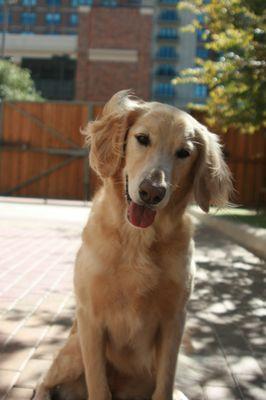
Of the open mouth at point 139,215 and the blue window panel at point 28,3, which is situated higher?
the blue window panel at point 28,3

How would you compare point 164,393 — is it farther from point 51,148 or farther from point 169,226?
point 51,148

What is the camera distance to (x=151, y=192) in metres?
2.34

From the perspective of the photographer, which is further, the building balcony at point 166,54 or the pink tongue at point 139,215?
the building balcony at point 166,54

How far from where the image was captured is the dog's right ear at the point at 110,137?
8.76ft

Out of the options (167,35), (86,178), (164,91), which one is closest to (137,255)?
(86,178)

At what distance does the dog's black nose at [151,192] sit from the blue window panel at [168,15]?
80.3 meters

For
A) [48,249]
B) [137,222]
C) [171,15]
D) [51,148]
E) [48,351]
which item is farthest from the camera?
[171,15]

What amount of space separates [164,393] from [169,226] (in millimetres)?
815

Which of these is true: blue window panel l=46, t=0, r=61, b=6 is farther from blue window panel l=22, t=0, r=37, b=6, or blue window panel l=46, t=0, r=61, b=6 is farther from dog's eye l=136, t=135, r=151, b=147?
dog's eye l=136, t=135, r=151, b=147

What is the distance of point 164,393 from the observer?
253 cm

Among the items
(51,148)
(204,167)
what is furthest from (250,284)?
(51,148)

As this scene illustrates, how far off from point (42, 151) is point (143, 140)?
15516mm

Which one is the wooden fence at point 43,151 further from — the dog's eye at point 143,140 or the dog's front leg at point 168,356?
the dog's front leg at point 168,356

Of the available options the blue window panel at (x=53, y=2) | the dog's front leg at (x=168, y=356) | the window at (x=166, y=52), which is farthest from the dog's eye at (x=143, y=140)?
the blue window panel at (x=53, y=2)
